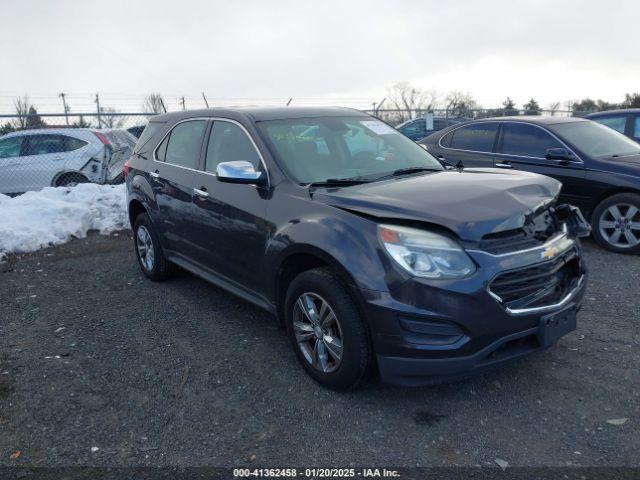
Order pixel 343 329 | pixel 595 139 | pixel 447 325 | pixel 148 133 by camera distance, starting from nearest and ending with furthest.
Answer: pixel 447 325
pixel 343 329
pixel 148 133
pixel 595 139

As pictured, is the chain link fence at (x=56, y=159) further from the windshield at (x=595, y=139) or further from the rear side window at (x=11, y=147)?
the windshield at (x=595, y=139)

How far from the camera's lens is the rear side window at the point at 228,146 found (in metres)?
4.06

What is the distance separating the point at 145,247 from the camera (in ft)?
19.0

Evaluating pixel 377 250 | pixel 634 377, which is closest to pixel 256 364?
pixel 377 250

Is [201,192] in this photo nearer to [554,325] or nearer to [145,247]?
[145,247]

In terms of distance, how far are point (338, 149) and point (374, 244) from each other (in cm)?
134

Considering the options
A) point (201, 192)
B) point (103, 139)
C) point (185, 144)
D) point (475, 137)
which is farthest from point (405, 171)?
point (103, 139)

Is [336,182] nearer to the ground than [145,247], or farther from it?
farther from it

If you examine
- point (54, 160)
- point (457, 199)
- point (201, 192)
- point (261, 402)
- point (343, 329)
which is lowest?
point (261, 402)

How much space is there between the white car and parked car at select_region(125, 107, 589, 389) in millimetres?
6233

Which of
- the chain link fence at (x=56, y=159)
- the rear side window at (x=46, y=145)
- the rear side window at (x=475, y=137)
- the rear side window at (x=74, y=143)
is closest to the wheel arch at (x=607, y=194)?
the rear side window at (x=475, y=137)

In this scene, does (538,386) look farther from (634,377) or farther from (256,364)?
(256,364)

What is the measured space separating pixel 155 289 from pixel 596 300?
14.0 feet

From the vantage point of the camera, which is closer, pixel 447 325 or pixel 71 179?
pixel 447 325
